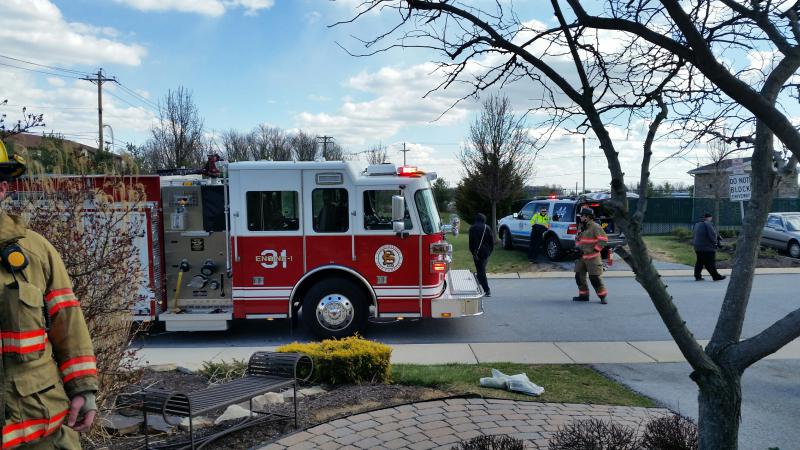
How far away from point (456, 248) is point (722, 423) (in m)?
19.6

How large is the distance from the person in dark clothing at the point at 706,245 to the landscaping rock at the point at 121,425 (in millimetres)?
13143

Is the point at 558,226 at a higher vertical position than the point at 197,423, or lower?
higher

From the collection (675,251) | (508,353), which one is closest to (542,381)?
(508,353)

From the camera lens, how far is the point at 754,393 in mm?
6129

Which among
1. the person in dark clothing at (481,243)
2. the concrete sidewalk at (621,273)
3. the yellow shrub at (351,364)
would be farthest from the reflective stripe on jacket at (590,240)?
the yellow shrub at (351,364)

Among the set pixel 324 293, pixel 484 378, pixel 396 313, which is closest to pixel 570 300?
pixel 396 313

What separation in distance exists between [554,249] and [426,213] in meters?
10.3

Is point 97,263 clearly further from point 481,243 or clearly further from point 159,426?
point 481,243

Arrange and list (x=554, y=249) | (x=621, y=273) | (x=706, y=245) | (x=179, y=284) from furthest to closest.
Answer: (x=554, y=249) → (x=621, y=273) → (x=706, y=245) → (x=179, y=284)

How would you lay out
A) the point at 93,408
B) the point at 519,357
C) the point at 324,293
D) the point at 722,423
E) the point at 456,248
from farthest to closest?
1. the point at 456,248
2. the point at 324,293
3. the point at 519,357
4. the point at 722,423
5. the point at 93,408

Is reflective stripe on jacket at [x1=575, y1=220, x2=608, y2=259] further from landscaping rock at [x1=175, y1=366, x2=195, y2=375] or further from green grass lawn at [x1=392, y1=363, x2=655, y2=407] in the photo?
landscaping rock at [x1=175, y1=366, x2=195, y2=375]

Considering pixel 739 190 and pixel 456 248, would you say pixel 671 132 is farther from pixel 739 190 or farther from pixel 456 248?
pixel 456 248

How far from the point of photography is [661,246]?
75.4 feet


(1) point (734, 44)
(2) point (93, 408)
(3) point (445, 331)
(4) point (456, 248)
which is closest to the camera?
(2) point (93, 408)
